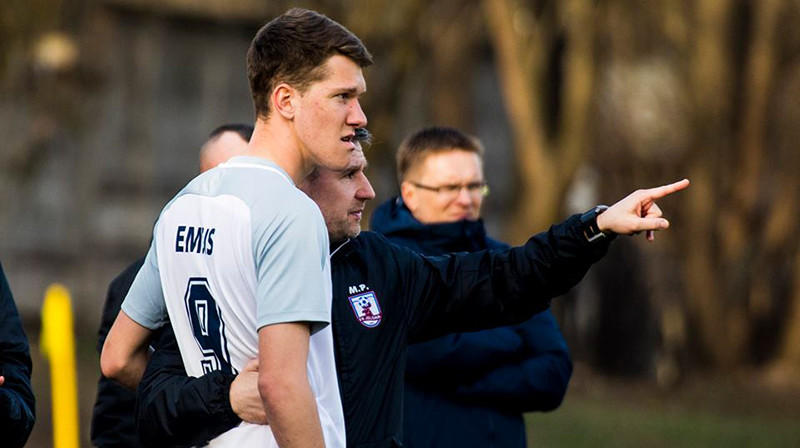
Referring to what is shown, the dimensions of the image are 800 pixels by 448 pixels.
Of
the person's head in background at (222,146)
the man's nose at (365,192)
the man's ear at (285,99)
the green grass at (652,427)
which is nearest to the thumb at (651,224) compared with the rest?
the man's nose at (365,192)

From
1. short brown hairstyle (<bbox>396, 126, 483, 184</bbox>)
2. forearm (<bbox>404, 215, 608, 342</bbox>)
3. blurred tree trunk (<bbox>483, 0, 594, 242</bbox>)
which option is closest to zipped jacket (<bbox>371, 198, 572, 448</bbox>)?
short brown hairstyle (<bbox>396, 126, 483, 184</bbox>)

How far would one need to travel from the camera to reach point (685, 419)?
12.4 m

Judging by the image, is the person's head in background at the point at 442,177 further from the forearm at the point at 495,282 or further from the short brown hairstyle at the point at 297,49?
the short brown hairstyle at the point at 297,49

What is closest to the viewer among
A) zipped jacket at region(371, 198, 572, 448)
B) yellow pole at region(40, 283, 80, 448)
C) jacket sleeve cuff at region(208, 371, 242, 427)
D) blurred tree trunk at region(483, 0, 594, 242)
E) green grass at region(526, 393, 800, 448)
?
jacket sleeve cuff at region(208, 371, 242, 427)

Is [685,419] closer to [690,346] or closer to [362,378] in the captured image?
[690,346]

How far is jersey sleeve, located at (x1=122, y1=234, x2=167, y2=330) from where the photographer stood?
379 centimetres

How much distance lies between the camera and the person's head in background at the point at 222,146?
539 cm

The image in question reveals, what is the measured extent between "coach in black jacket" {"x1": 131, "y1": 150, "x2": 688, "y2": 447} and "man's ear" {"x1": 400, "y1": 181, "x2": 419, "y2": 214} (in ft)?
4.63

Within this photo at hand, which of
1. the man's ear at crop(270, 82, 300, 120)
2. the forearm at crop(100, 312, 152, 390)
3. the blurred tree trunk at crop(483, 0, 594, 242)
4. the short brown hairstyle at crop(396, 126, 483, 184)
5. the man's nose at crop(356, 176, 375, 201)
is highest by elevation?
the blurred tree trunk at crop(483, 0, 594, 242)

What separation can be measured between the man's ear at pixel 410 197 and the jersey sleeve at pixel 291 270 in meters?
2.12

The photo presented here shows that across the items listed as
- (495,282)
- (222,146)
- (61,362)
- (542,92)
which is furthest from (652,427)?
(495,282)

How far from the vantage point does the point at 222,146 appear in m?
5.42

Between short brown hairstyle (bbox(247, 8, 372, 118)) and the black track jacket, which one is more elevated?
short brown hairstyle (bbox(247, 8, 372, 118))

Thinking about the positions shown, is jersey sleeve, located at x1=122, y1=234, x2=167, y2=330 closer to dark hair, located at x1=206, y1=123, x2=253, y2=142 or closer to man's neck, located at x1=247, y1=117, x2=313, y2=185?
man's neck, located at x1=247, y1=117, x2=313, y2=185
